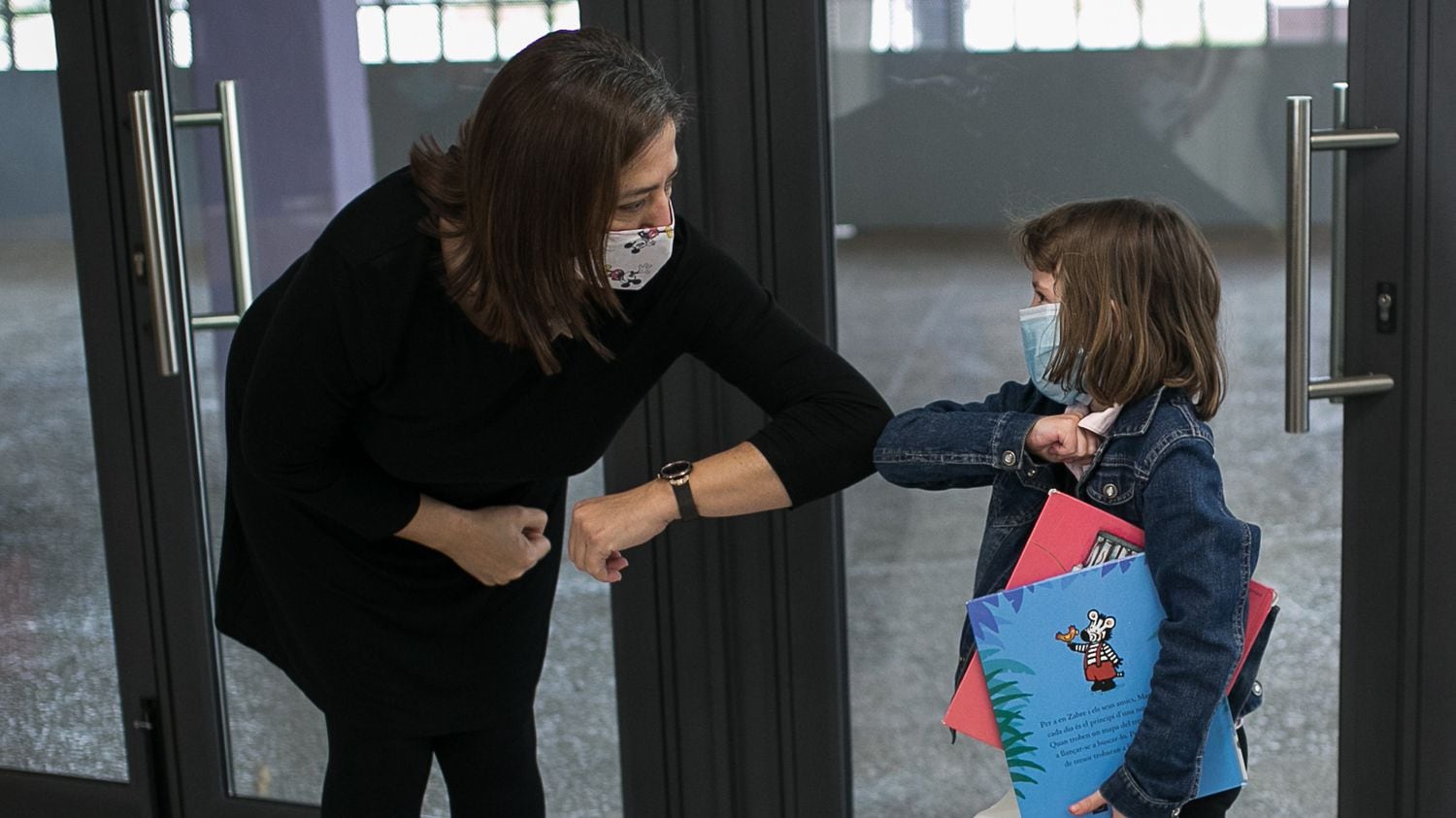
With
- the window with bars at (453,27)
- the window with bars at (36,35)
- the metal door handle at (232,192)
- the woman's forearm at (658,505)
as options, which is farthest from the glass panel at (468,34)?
the woman's forearm at (658,505)

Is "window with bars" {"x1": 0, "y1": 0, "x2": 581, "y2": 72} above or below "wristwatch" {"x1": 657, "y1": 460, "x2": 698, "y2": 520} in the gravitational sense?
above

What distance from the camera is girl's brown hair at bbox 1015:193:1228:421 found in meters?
1.34

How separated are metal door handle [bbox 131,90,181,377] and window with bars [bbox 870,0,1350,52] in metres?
0.93

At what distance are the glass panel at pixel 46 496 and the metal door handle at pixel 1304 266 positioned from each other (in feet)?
5.31

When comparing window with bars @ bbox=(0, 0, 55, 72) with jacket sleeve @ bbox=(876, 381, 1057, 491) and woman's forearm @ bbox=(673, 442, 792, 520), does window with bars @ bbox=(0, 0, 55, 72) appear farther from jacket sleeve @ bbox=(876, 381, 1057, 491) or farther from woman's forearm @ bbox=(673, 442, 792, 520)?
jacket sleeve @ bbox=(876, 381, 1057, 491)

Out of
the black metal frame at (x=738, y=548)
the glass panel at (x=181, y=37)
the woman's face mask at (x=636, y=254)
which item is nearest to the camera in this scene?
the woman's face mask at (x=636, y=254)

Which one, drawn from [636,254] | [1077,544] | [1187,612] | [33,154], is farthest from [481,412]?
[33,154]

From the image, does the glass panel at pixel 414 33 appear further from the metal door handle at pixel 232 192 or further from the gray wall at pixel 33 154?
the gray wall at pixel 33 154

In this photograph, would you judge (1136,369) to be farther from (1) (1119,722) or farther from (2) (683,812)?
(2) (683,812)

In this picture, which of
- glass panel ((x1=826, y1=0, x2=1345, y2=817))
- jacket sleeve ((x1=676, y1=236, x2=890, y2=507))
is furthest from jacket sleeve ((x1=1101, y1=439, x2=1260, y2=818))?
glass panel ((x1=826, y1=0, x2=1345, y2=817))

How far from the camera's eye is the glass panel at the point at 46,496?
227cm

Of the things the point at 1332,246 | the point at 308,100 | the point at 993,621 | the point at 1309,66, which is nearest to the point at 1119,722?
the point at 993,621

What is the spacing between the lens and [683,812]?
208cm

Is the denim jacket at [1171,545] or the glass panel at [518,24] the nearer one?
the denim jacket at [1171,545]
